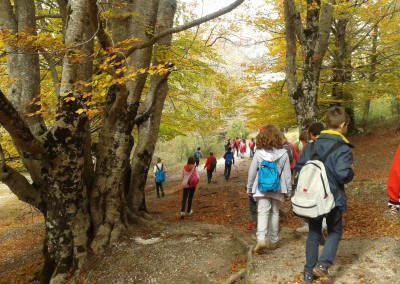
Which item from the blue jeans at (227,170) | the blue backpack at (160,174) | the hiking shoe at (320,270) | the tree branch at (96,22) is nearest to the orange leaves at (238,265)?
the hiking shoe at (320,270)

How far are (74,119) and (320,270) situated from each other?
4460 mm

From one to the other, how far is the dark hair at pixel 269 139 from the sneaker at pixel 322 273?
1.74 meters

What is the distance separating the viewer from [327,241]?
11.4 feet

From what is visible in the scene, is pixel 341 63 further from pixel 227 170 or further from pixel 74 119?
pixel 74 119

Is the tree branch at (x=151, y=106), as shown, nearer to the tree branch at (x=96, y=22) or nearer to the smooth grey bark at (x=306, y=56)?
the tree branch at (x=96, y=22)

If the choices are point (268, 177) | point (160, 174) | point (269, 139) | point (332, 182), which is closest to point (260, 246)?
point (268, 177)

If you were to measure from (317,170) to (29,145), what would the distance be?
4.33 meters

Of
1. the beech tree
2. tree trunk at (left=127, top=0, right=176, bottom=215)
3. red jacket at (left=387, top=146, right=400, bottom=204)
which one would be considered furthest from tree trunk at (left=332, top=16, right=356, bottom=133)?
red jacket at (left=387, top=146, right=400, bottom=204)

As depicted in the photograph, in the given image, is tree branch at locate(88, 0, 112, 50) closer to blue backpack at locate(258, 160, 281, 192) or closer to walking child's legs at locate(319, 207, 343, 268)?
blue backpack at locate(258, 160, 281, 192)

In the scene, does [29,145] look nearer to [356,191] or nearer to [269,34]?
[356,191]

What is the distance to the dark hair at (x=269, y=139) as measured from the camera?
454 cm

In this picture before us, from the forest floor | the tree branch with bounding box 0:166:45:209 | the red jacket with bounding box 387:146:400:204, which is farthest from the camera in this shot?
the tree branch with bounding box 0:166:45:209

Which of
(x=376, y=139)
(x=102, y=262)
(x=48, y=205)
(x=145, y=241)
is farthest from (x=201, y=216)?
(x=376, y=139)

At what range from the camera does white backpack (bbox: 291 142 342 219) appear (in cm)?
328
